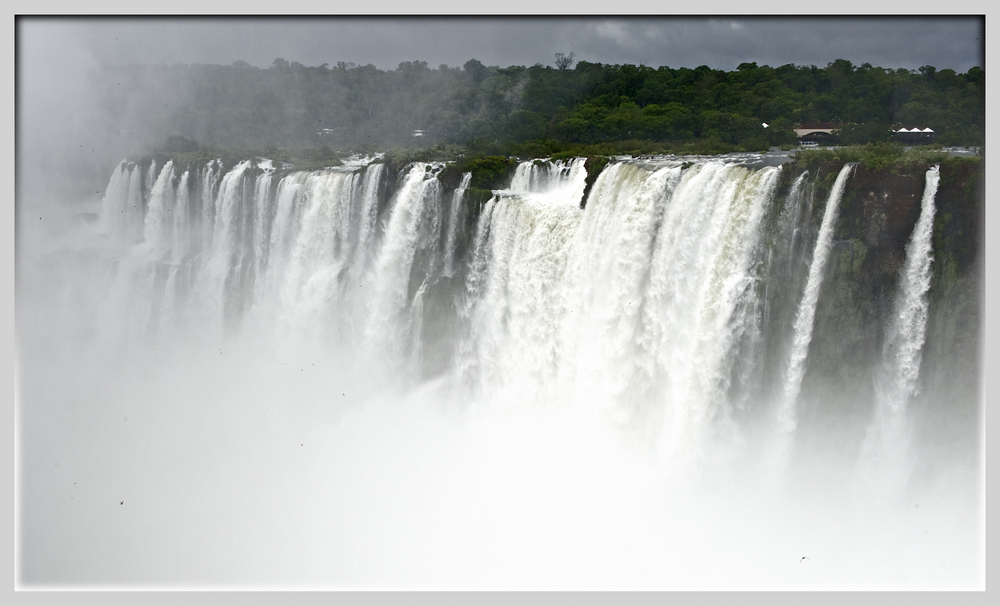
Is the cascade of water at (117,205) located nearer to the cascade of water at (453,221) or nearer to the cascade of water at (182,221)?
the cascade of water at (182,221)

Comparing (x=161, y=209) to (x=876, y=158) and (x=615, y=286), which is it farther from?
(x=876, y=158)

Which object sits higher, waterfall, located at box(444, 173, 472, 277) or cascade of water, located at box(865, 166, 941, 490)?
waterfall, located at box(444, 173, 472, 277)

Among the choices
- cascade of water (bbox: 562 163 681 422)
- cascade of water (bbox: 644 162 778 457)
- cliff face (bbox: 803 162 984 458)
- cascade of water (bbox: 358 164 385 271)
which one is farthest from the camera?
cascade of water (bbox: 358 164 385 271)

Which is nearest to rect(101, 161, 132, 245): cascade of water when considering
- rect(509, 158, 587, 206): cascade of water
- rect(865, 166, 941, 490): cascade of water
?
rect(509, 158, 587, 206): cascade of water

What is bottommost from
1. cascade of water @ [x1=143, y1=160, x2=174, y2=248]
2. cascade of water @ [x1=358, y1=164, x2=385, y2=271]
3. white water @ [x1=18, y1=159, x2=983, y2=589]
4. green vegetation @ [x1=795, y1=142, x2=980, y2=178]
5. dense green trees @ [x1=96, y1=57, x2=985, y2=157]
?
white water @ [x1=18, y1=159, x2=983, y2=589]

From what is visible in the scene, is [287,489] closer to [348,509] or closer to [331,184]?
[348,509]

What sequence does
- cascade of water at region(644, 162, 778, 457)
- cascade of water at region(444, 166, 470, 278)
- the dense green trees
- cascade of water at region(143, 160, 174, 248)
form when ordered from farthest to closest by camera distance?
cascade of water at region(143, 160, 174, 248) → the dense green trees → cascade of water at region(444, 166, 470, 278) → cascade of water at region(644, 162, 778, 457)

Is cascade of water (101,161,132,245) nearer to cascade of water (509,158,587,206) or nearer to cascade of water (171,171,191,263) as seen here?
cascade of water (171,171,191,263)

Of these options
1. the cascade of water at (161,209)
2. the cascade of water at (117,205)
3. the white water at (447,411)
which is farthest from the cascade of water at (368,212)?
the cascade of water at (117,205)
